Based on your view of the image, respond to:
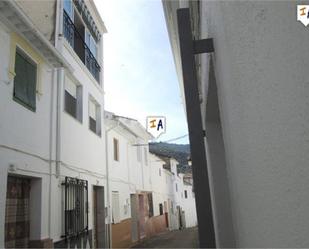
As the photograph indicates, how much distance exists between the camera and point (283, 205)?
1.01 metres

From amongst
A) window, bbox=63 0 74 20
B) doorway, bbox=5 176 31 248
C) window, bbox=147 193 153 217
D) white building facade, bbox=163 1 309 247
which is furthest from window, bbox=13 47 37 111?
window, bbox=147 193 153 217

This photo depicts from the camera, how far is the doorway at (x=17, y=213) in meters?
7.09

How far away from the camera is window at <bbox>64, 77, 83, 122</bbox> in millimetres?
10642

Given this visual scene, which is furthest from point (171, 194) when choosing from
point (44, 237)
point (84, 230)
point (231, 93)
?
point (231, 93)

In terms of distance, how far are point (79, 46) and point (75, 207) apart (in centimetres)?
562

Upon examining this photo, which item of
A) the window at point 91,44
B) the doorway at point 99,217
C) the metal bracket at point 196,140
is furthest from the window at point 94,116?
the metal bracket at point 196,140

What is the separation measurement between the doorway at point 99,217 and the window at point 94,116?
220 cm

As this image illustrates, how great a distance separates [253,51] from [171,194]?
31.6 metres

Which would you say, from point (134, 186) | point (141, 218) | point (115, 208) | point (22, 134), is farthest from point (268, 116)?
point (141, 218)

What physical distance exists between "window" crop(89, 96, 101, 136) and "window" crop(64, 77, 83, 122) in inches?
53.8

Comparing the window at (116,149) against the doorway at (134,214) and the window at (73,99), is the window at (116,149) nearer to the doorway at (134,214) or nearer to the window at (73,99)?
the doorway at (134,214)

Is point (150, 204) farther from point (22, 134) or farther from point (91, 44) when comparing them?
point (22, 134)

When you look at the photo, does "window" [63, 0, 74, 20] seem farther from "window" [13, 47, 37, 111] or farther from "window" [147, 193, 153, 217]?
"window" [147, 193, 153, 217]

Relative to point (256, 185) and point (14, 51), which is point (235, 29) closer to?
point (256, 185)
